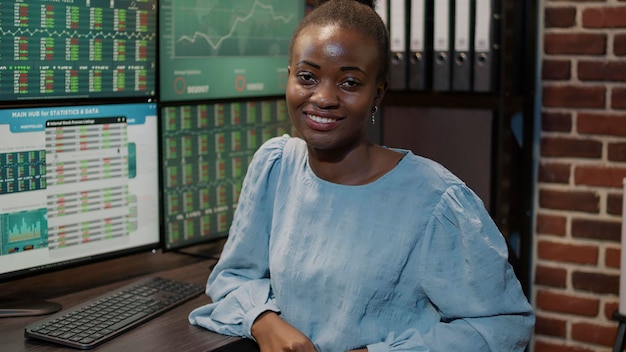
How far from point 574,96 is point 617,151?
0.64ft

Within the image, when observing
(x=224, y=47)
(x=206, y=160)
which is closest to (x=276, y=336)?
(x=206, y=160)

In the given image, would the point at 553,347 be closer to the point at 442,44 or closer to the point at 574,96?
the point at 574,96

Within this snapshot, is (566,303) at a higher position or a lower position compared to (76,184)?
lower

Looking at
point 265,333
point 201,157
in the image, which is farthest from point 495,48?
point 265,333

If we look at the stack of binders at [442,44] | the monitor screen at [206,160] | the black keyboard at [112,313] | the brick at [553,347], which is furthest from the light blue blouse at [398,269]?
the brick at [553,347]

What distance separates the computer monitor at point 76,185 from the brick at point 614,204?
126 centimetres

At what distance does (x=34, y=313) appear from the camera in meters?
1.60

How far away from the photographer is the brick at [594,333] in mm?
2400

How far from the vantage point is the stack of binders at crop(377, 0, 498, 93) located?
2.20 metres

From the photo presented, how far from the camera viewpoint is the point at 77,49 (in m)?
1.72

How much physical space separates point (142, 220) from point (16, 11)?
0.53m

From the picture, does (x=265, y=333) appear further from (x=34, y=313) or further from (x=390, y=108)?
(x=390, y=108)

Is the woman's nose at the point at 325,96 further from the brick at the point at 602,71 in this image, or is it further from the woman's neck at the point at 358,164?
the brick at the point at 602,71

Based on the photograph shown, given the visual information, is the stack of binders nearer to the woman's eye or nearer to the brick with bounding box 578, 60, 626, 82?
the brick with bounding box 578, 60, 626, 82
